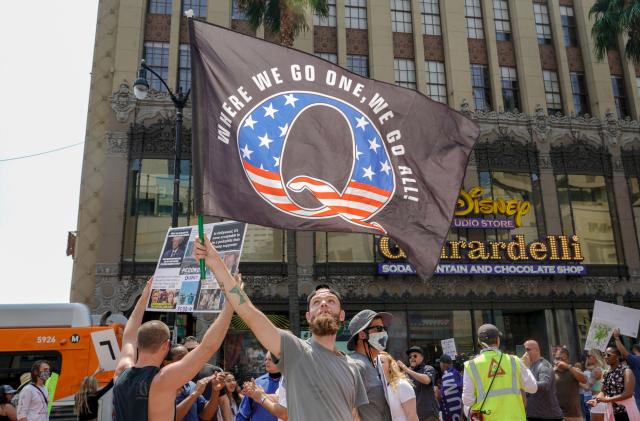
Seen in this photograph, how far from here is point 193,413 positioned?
18.0 ft

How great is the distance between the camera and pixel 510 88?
86.7 ft

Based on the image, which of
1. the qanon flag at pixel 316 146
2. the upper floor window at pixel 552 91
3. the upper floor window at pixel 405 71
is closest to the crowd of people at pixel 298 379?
the qanon flag at pixel 316 146

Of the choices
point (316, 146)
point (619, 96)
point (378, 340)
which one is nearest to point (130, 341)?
point (378, 340)

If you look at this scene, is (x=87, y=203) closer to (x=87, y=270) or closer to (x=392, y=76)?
(x=87, y=270)

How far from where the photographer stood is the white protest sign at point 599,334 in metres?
13.9

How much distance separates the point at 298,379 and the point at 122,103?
70.8 ft

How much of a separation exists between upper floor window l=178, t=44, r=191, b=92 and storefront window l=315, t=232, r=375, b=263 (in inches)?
352

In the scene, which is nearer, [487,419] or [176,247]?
[487,419]

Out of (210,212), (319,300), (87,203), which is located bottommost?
(319,300)

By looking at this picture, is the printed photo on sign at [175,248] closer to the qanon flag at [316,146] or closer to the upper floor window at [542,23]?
the qanon flag at [316,146]

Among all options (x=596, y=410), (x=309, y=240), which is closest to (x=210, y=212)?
(x=596, y=410)

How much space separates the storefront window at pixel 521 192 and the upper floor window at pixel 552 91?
4259 millimetres

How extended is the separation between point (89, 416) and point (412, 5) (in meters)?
24.7

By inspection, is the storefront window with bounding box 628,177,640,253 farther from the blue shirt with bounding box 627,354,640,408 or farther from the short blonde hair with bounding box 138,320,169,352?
the short blonde hair with bounding box 138,320,169,352
